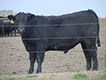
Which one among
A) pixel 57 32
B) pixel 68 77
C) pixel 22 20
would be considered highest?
pixel 22 20

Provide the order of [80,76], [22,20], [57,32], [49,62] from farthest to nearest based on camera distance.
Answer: [49,62], [57,32], [22,20], [80,76]

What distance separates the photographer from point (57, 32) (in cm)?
972

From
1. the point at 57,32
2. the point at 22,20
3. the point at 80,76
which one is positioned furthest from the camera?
the point at 57,32

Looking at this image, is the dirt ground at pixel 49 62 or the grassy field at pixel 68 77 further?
the dirt ground at pixel 49 62

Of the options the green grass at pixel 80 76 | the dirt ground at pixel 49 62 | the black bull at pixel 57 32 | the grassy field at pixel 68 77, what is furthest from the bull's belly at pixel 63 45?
the green grass at pixel 80 76

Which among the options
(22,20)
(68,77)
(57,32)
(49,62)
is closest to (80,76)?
(68,77)

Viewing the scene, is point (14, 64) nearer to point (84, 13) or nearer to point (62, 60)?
point (62, 60)

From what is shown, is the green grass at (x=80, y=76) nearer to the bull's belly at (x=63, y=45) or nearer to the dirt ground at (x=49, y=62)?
→ the bull's belly at (x=63, y=45)

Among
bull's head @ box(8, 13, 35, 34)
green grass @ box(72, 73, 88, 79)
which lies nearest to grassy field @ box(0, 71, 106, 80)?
green grass @ box(72, 73, 88, 79)

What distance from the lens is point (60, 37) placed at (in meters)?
9.70

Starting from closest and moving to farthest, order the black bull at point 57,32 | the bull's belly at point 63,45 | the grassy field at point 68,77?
Result: the grassy field at point 68,77 → the black bull at point 57,32 → the bull's belly at point 63,45

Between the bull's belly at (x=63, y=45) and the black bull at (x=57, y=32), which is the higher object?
the black bull at (x=57, y=32)

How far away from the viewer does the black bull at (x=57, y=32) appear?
376 inches

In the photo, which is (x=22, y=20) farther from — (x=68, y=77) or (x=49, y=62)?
(x=68, y=77)
